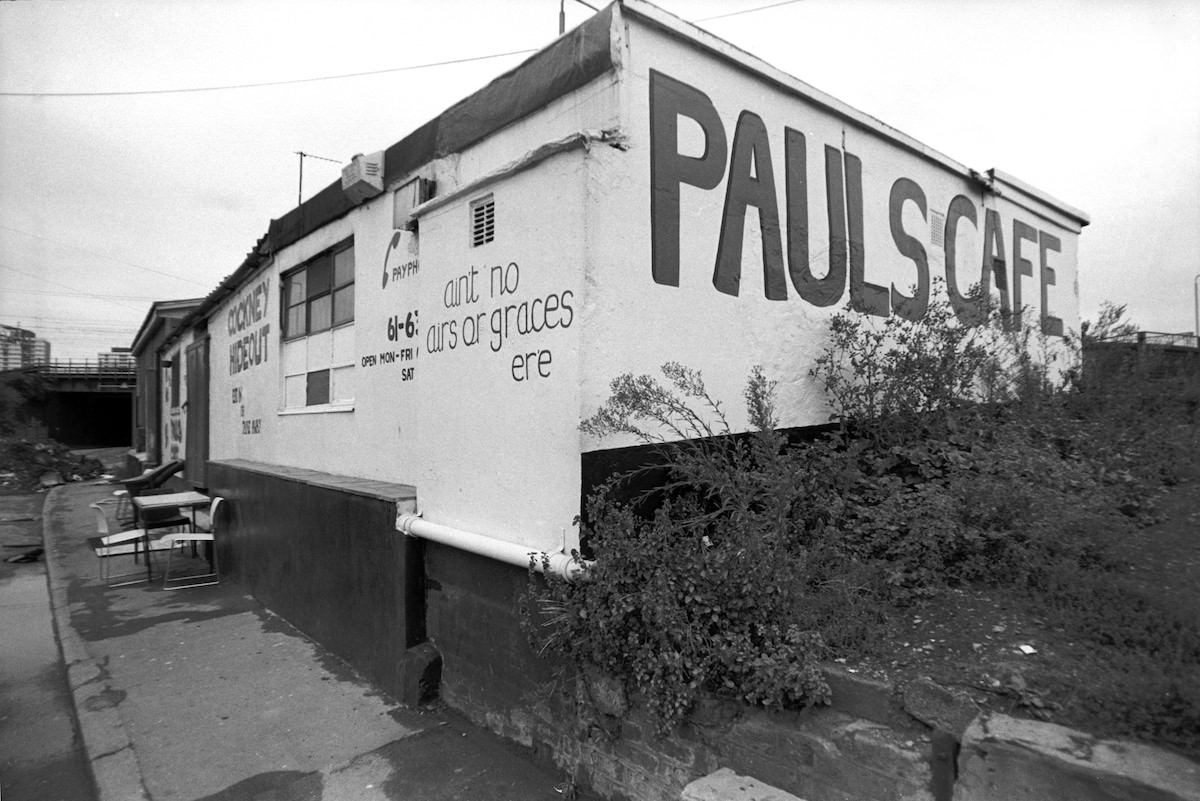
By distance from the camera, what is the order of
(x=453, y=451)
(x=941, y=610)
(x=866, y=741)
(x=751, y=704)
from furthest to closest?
(x=453, y=451) < (x=941, y=610) < (x=751, y=704) < (x=866, y=741)

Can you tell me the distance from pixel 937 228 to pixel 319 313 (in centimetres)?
616

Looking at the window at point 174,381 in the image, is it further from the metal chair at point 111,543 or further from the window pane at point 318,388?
the window pane at point 318,388

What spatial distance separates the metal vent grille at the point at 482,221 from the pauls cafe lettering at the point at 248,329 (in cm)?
519

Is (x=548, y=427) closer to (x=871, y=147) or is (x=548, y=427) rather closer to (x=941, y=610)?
(x=941, y=610)

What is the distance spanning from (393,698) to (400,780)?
1.09 metres

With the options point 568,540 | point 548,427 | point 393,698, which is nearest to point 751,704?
point 568,540

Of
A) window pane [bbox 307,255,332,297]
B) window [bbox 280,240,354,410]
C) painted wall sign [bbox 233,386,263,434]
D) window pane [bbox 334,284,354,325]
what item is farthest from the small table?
window pane [bbox 334,284,354,325]

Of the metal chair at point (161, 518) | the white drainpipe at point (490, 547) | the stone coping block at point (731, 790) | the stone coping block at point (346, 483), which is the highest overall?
the stone coping block at point (346, 483)

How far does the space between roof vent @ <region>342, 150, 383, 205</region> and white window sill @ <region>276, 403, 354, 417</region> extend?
193 centimetres

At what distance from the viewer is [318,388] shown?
7457 mm

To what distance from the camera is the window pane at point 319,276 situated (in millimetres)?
7484

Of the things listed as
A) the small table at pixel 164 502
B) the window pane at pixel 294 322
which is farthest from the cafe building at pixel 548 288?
the small table at pixel 164 502

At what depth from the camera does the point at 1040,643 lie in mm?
2617

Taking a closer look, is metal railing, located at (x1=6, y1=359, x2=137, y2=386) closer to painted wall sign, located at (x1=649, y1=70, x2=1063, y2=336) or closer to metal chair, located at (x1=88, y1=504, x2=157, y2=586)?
metal chair, located at (x1=88, y1=504, x2=157, y2=586)
